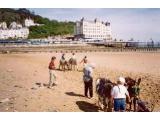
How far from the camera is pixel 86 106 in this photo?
10953 millimetres

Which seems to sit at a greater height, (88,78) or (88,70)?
(88,70)

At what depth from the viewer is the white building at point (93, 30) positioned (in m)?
13.5

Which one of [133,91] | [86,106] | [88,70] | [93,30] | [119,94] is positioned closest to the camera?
[119,94]

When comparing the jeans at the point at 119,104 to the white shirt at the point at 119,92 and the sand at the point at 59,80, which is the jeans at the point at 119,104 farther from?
the sand at the point at 59,80

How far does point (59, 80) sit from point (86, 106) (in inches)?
93.5

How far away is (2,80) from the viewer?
1220cm

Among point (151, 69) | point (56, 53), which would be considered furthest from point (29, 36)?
point (151, 69)

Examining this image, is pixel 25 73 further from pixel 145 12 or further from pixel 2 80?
pixel 145 12

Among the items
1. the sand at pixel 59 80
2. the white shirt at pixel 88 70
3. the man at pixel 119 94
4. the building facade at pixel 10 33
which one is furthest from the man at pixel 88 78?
the building facade at pixel 10 33

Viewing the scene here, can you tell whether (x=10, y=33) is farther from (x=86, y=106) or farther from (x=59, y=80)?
(x=86, y=106)

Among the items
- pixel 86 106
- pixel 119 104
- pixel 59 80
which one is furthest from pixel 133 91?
pixel 59 80

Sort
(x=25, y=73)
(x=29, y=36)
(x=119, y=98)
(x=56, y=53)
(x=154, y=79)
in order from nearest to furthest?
(x=119, y=98) < (x=25, y=73) < (x=154, y=79) < (x=56, y=53) < (x=29, y=36)

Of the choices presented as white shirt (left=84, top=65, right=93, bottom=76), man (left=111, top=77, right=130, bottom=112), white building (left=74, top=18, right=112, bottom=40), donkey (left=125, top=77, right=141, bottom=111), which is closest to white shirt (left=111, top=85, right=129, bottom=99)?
man (left=111, top=77, right=130, bottom=112)

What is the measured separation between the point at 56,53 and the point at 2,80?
11.6 feet
